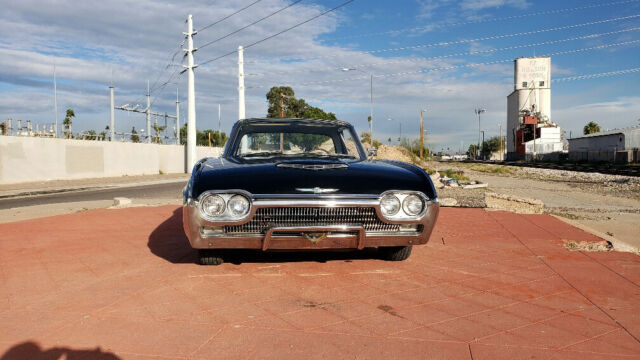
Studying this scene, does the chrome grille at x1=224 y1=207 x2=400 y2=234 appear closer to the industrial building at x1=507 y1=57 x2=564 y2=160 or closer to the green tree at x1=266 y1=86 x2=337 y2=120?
the green tree at x1=266 y1=86 x2=337 y2=120

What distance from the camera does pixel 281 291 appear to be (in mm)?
3381

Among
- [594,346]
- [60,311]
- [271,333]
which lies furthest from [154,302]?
[594,346]

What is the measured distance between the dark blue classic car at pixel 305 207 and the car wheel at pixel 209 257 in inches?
18.4

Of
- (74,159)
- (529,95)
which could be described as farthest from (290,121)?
(529,95)

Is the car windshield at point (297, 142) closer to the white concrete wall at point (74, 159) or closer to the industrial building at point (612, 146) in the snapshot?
the white concrete wall at point (74, 159)

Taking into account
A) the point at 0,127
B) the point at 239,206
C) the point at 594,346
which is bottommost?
the point at 594,346

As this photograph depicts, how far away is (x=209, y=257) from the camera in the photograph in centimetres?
399

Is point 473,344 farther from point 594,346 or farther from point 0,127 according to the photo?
point 0,127

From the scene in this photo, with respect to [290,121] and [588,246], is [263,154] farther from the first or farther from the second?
[588,246]

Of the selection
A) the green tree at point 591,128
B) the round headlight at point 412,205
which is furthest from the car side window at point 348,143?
the green tree at point 591,128

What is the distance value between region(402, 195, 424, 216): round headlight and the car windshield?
1210mm

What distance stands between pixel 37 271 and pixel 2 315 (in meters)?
1.23

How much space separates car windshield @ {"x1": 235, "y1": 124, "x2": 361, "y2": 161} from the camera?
479 centimetres

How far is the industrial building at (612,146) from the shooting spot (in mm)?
43281
